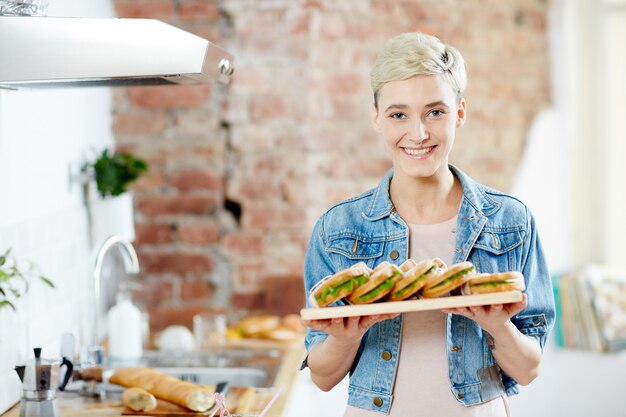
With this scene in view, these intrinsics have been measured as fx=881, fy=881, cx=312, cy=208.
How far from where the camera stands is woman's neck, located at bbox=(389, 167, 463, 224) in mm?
1727

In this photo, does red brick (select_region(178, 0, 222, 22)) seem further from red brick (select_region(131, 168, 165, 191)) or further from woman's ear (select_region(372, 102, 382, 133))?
woman's ear (select_region(372, 102, 382, 133))

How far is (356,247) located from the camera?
68.6 inches

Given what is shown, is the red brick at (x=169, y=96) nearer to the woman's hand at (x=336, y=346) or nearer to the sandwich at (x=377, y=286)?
the woman's hand at (x=336, y=346)

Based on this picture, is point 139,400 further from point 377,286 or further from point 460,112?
point 460,112

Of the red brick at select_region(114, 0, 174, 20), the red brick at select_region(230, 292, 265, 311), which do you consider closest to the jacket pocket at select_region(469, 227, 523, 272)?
the red brick at select_region(230, 292, 265, 311)

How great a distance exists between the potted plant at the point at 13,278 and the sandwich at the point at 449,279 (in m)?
0.87

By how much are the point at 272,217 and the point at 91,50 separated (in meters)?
1.57

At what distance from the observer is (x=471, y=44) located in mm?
3482

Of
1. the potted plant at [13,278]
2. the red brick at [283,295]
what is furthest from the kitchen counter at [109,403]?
the red brick at [283,295]

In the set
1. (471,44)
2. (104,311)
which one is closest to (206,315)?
(104,311)

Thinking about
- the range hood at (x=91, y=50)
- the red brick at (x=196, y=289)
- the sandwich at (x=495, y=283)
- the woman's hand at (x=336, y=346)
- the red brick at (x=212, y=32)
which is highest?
the red brick at (x=212, y=32)

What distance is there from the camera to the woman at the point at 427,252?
1.63 meters

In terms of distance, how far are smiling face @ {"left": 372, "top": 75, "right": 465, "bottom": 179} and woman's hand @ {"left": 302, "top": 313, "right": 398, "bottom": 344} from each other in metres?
0.29

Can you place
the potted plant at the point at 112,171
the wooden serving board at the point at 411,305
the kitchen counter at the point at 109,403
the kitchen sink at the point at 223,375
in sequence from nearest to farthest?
the wooden serving board at the point at 411,305 < the kitchen counter at the point at 109,403 < the kitchen sink at the point at 223,375 < the potted plant at the point at 112,171
